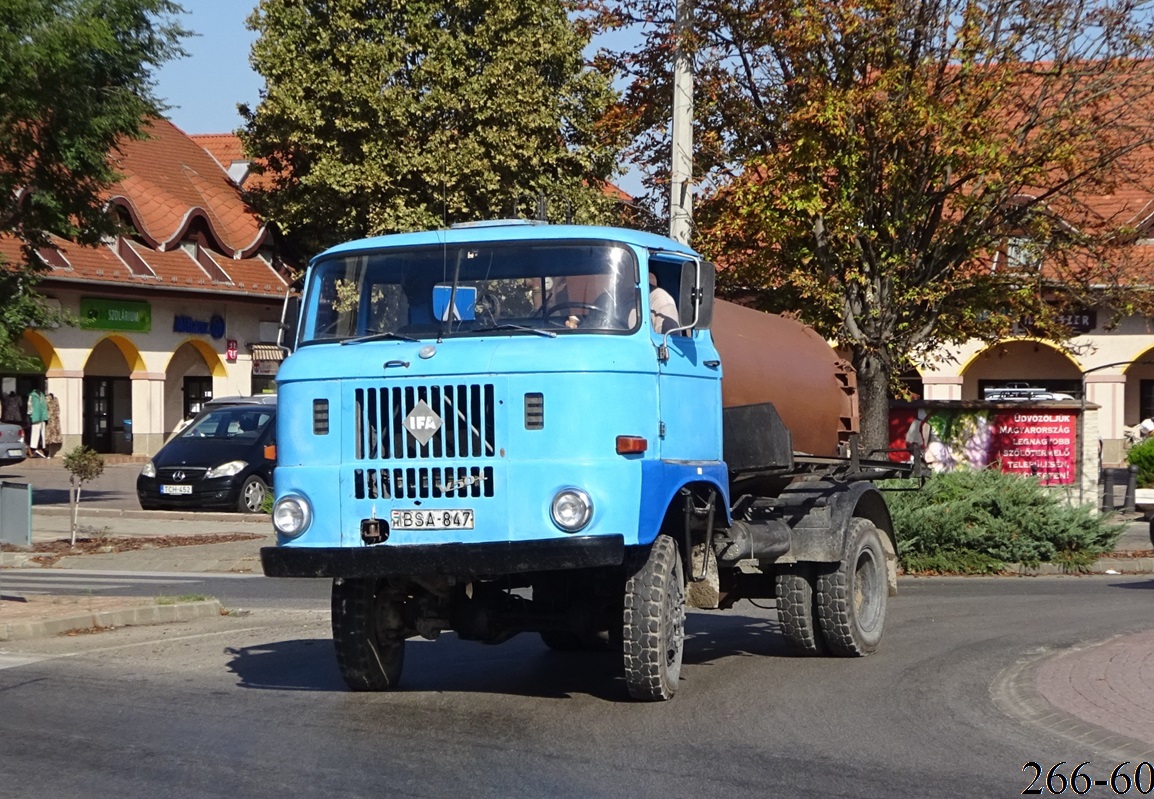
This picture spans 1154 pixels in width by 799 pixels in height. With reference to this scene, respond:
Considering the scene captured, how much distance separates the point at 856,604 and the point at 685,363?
9.04ft

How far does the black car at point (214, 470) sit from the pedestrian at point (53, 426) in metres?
17.5

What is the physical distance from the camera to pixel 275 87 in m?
41.2

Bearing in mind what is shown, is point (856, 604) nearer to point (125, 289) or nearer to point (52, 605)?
point (52, 605)

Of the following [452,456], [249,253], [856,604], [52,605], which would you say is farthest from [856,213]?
[249,253]

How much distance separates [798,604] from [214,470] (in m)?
14.9

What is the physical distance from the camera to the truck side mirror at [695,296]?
8.64m

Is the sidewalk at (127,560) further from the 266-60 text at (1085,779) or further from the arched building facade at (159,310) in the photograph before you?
the arched building facade at (159,310)

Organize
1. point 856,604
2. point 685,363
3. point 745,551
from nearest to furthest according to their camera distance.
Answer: point 685,363, point 745,551, point 856,604

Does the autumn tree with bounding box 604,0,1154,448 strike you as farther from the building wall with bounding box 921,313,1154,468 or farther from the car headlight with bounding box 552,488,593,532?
the building wall with bounding box 921,313,1154,468

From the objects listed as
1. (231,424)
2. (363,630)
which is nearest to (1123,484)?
(231,424)

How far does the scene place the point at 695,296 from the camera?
8.70m

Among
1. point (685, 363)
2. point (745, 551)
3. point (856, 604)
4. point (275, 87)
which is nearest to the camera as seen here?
point (685, 363)

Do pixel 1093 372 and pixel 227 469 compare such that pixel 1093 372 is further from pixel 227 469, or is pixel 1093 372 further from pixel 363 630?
pixel 363 630

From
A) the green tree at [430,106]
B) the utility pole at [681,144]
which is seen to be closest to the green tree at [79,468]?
the utility pole at [681,144]
